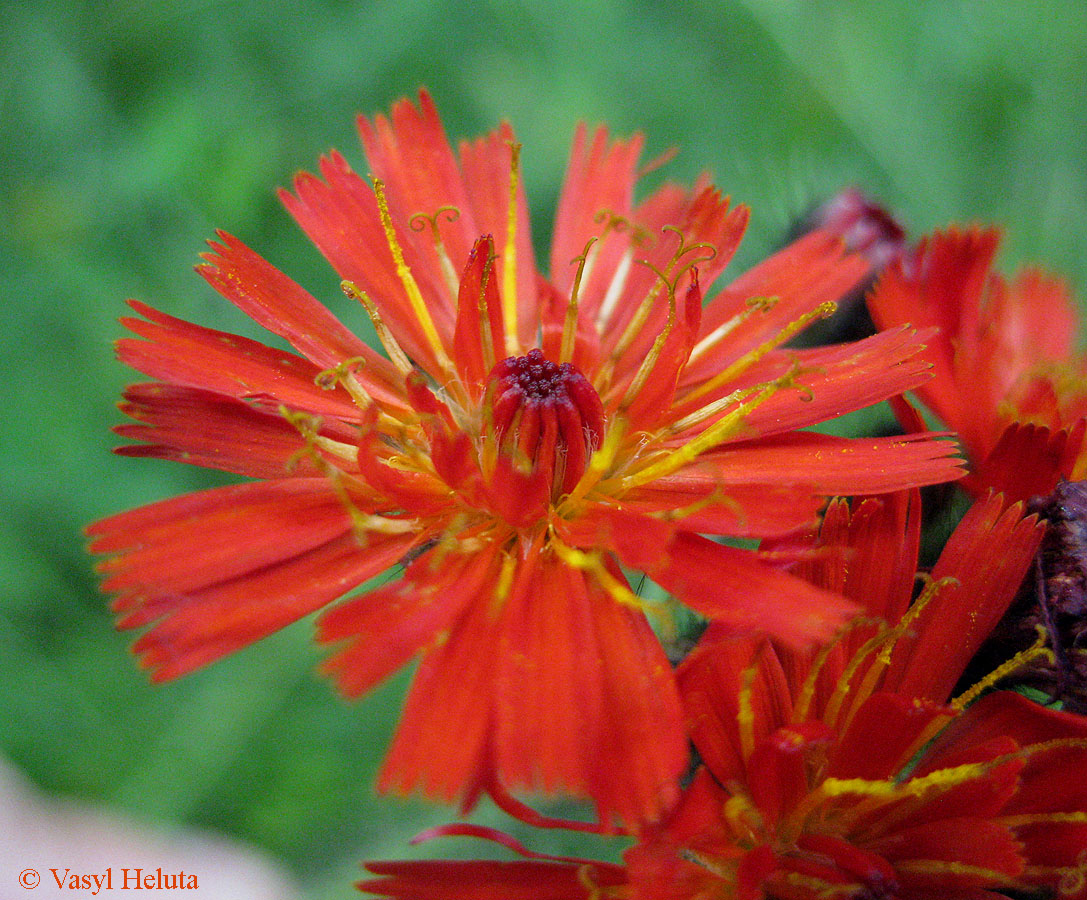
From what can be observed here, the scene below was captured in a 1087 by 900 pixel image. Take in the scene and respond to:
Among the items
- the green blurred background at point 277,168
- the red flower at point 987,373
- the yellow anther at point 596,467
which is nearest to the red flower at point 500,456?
the yellow anther at point 596,467

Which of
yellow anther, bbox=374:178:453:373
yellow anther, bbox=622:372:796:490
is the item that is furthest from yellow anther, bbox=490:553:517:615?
yellow anther, bbox=374:178:453:373

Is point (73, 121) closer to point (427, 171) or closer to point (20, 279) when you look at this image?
point (20, 279)

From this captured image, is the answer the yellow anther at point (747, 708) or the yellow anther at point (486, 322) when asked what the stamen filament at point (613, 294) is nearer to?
the yellow anther at point (486, 322)

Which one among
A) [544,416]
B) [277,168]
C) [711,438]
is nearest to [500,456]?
[544,416]

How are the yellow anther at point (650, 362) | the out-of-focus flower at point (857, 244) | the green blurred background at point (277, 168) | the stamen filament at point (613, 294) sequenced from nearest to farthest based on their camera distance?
the yellow anther at point (650, 362)
the stamen filament at point (613, 294)
the out-of-focus flower at point (857, 244)
the green blurred background at point (277, 168)

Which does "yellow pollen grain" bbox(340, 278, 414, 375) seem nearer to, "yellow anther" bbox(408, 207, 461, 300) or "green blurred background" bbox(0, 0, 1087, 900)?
"yellow anther" bbox(408, 207, 461, 300)

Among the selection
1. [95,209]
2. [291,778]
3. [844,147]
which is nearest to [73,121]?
[95,209]
